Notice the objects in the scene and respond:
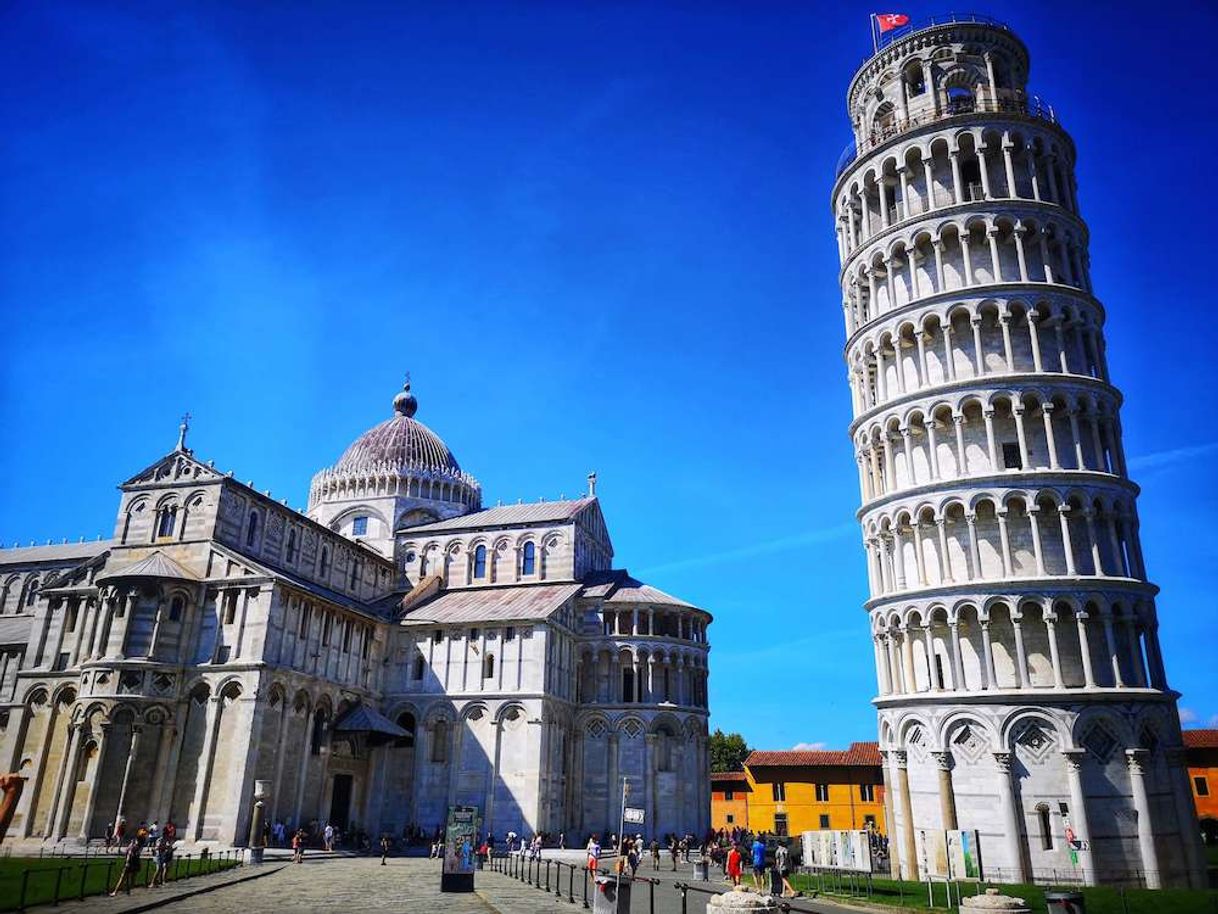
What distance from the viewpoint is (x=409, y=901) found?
22.2 metres

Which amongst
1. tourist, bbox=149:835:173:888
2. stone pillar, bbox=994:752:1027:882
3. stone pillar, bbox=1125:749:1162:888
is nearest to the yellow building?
stone pillar, bbox=994:752:1027:882

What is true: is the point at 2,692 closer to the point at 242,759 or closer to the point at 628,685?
the point at 242,759

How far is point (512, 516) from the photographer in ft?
198

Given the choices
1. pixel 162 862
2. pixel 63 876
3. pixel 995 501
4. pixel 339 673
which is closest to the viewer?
pixel 162 862

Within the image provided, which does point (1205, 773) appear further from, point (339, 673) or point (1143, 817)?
point (339, 673)

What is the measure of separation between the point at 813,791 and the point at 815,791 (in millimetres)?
132

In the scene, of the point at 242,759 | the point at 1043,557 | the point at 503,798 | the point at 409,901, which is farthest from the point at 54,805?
the point at 1043,557

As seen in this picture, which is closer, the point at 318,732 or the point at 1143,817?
the point at 1143,817

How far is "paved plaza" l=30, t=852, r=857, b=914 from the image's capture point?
2047cm

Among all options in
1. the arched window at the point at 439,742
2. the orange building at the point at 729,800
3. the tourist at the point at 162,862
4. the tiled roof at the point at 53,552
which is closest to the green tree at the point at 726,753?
the orange building at the point at 729,800

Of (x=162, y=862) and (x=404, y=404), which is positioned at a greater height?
(x=404, y=404)

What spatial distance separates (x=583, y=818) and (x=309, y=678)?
59.9 feet

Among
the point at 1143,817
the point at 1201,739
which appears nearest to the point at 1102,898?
the point at 1143,817

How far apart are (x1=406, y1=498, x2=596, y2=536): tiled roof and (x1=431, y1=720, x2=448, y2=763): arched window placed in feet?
48.1
